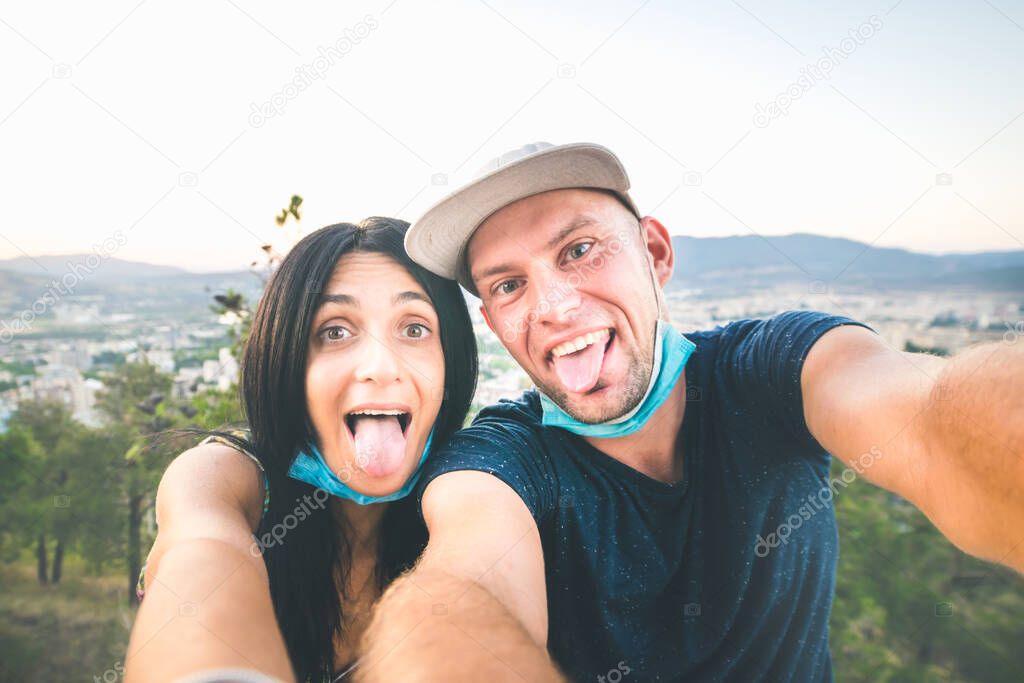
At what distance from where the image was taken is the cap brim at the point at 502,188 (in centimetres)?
187

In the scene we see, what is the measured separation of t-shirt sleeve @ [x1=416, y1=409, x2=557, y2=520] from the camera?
66.2 inches

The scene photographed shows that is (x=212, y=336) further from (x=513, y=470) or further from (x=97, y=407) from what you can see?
(x=513, y=470)

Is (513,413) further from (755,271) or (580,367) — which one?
(755,271)

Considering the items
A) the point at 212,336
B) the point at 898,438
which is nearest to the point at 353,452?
the point at 898,438

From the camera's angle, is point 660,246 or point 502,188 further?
point 660,246

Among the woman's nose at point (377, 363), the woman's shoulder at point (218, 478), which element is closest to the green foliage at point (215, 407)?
the woman's shoulder at point (218, 478)

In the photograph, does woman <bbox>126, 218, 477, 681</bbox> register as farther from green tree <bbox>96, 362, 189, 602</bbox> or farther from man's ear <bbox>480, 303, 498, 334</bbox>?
green tree <bbox>96, 362, 189, 602</bbox>

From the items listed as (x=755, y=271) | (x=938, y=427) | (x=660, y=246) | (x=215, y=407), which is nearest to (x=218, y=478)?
(x=660, y=246)

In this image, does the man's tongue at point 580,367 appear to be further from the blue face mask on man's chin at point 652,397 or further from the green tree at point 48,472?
the green tree at point 48,472

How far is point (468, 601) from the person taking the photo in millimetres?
1228

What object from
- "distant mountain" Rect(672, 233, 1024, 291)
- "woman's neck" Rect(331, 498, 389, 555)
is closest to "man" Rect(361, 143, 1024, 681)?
"woman's neck" Rect(331, 498, 389, 555)

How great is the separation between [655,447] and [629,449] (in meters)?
0.09

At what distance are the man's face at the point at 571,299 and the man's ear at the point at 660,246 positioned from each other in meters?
0.23

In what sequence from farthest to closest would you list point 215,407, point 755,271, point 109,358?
point 755,271, point 109,358, point 215,407
